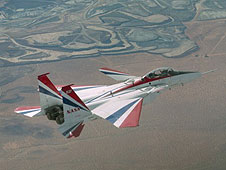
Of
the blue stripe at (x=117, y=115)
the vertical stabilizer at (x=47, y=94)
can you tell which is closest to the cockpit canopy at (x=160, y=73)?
the blue stripe at (x=117, y=115)

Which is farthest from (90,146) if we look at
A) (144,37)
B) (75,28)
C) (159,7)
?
(159,7)

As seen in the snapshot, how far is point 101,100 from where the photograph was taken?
45188mm

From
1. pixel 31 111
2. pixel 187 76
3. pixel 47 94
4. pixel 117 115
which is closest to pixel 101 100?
pixel 117 115

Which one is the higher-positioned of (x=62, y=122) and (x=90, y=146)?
(x=62, y=122)

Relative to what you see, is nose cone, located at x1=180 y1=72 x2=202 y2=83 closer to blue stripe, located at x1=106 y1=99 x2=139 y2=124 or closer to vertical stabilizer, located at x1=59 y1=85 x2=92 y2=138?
blue stripe, located at x1=106 y1=99 x2=139 y2=124

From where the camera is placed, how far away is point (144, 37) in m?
154

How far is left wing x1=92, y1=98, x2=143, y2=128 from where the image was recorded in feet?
123

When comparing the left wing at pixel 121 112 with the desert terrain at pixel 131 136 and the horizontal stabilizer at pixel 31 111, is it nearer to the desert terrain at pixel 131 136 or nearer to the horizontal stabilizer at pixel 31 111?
the horizontal stabilizer at pixel 31 111

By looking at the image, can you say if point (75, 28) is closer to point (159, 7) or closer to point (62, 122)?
point (159, 7)

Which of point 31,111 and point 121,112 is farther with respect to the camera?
point 31,111

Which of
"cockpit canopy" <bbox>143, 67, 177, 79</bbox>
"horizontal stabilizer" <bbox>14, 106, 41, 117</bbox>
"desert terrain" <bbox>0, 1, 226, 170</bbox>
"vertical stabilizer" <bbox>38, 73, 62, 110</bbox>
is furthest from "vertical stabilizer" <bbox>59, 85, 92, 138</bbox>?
"desert terrain" <bbox>0, 1, 226, 170</bbox>

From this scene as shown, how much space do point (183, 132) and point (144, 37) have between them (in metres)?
77.2

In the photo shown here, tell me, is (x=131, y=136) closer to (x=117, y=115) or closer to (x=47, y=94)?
(x=117, y=115)

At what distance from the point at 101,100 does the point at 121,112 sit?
5270 millimetres
